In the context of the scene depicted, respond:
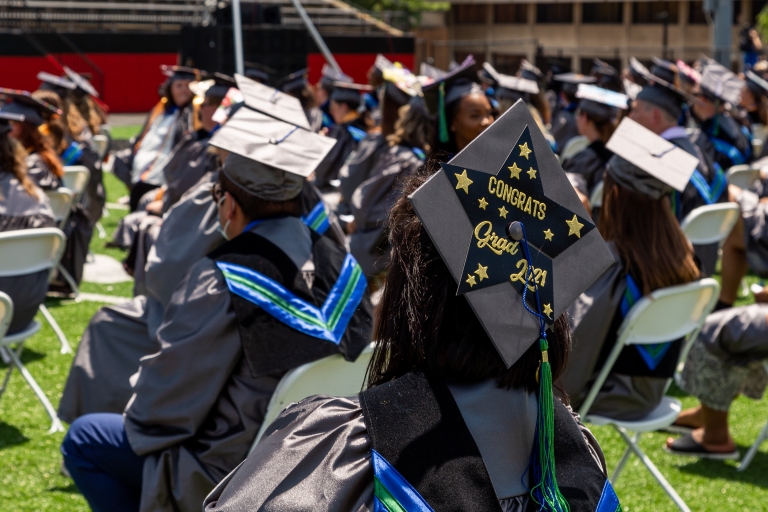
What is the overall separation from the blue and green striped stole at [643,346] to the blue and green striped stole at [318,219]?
145cm

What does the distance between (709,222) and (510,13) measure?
40.2 meters

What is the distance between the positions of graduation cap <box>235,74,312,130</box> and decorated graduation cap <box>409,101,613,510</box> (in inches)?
82.9

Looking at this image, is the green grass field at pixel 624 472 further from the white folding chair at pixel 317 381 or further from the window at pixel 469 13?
the window at pixel 469 13

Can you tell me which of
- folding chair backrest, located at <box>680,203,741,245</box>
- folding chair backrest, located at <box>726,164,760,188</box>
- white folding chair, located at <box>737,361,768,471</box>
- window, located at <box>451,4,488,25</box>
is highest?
folding chair backrest, located at <box>680,203,741,245</box>

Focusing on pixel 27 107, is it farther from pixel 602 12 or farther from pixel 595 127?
pixel 602 12

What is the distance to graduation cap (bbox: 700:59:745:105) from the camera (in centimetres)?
784

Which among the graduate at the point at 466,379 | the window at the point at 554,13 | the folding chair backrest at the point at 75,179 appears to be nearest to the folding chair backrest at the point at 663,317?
the graduate at the point at 466,379

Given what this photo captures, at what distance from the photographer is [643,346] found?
11.1 ft

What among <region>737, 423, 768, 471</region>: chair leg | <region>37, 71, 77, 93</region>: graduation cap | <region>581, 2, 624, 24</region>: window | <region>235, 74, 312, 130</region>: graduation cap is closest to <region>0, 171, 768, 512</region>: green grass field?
<region>737, 423, 768, 471</region>: chair leg

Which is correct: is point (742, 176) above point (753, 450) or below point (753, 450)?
above

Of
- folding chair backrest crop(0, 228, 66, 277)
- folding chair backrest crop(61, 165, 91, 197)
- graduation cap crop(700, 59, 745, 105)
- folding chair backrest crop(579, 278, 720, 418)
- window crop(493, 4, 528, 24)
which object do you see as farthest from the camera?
window crop(493, 4, 528, 24)

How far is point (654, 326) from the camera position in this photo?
3.26 m

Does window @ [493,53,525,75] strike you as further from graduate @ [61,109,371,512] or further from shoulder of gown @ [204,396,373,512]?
shoulder of gown @ [204,396,373,512]

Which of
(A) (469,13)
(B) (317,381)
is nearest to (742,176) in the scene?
(B) (317,381)
